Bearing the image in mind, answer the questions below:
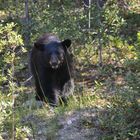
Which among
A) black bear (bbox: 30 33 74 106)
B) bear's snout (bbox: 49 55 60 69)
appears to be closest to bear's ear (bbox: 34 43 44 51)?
black bear (bbox: 30 33 74 106)

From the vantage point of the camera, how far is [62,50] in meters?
8.59

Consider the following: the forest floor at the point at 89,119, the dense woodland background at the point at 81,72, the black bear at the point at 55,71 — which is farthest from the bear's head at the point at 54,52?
the forest floor at the point at 89,119

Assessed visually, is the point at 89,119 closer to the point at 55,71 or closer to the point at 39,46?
the point at 55,71

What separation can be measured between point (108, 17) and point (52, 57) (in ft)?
6.66

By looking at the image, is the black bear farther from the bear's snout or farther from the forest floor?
the forest floor

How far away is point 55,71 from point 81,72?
9.76ft

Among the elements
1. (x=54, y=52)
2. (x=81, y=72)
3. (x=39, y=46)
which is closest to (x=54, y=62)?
(x=54, y=52)

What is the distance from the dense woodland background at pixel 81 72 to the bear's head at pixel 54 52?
2.11 feet

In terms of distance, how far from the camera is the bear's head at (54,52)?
839 cm

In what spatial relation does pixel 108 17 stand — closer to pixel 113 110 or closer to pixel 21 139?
pixel 113 110

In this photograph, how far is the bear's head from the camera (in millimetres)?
8391

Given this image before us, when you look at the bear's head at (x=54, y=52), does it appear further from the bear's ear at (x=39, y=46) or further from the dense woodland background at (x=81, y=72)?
the dense woodland background at (x=81, y=72)

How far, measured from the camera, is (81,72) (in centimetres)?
1160

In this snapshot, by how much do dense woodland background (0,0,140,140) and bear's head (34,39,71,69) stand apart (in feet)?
2.11
